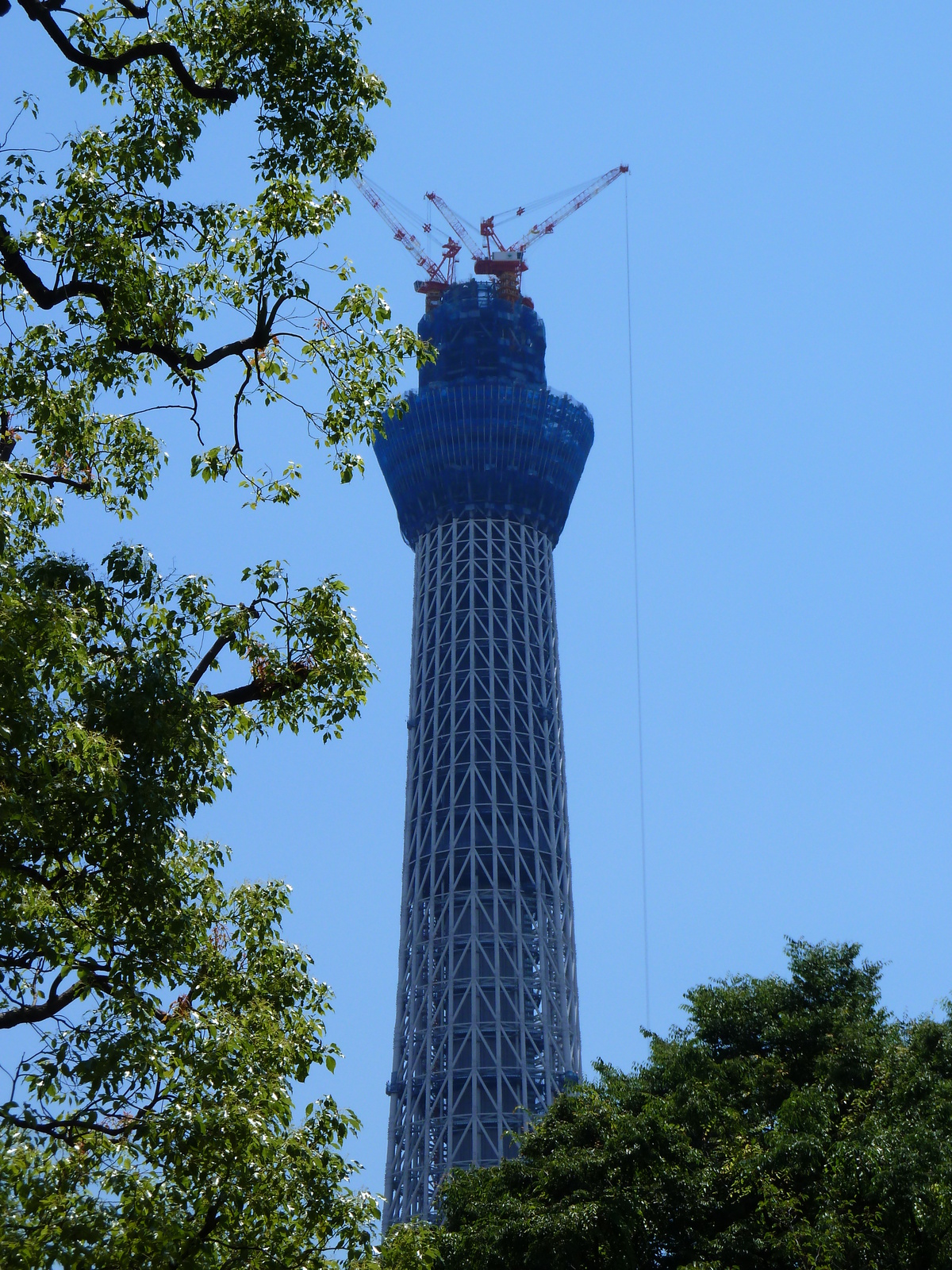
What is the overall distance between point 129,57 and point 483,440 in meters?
85.9

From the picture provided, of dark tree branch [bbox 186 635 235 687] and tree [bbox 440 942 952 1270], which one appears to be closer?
dark tree branch [bbox 186 635 235 687]

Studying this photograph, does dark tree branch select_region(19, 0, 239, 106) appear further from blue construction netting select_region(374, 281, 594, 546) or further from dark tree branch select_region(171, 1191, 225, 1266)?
blue construction netting select_region(374, 281, 594, 546)

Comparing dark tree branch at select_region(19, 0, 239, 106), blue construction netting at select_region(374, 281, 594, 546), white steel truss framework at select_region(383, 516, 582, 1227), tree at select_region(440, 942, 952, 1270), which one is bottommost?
tree at select_region(440, 942, 952, 1270)

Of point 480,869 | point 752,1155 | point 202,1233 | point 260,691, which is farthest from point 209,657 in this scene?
point 480,869

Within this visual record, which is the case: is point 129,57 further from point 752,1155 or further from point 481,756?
point 481,756

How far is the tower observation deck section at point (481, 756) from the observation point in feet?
276

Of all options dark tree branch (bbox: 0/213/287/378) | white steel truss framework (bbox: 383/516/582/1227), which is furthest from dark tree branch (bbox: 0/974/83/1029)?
white steel truss framework (bbox: 383/516/582/1227)

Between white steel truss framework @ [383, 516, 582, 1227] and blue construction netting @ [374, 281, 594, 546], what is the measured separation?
193cm

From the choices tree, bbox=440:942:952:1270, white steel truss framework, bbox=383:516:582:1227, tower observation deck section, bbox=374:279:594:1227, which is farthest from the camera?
tower observation deck section, bbox=374:279:594:1227

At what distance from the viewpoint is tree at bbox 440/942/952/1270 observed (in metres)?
26.0

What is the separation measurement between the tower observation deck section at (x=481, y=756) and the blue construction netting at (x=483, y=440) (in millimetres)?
141

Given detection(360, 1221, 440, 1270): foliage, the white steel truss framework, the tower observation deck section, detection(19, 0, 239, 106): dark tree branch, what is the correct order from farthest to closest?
the tower observation deck section → the white steel truss framework → detection(360, 1221, 440, 1270): foliage → detection(19, 0, 239, 106): dark tree branch

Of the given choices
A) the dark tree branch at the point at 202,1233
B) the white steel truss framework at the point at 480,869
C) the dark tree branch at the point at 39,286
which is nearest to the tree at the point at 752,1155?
the dark tree branch at the point at 202,1233

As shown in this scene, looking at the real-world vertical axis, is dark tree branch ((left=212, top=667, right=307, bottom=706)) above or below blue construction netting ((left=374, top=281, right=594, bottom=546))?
below
